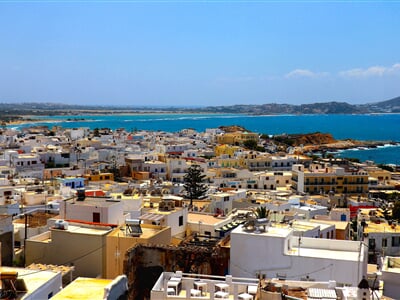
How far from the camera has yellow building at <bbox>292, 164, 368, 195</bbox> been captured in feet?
183

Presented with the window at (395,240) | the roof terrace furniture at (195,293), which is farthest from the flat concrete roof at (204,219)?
the roof terrace furniture at (195,293)

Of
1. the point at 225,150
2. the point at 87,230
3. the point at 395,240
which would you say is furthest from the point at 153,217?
the point at 225,150

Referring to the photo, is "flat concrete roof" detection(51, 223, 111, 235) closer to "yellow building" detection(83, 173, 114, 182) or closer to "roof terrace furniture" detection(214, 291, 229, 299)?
"roof terrace furniture" detection(214, 291, 229, 299)

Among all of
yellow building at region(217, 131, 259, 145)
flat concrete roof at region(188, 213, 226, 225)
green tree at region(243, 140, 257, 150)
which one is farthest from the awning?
yellow building at region(217, 131, 259, 145)

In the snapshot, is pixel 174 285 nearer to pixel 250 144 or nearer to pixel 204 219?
pixel 204 219

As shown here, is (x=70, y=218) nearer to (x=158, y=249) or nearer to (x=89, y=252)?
(x=89, y=252)

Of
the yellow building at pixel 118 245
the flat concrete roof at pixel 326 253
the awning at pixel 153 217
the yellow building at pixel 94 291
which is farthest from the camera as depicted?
the awning at pixel 153 217

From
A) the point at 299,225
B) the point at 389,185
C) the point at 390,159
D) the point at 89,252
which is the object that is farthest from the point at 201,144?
the point at 89,252

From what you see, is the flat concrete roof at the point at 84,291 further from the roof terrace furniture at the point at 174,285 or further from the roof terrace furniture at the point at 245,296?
the roof terrace furniture at the point at 245,296

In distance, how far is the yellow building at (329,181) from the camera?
5581 cm

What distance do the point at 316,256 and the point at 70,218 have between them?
9.83m

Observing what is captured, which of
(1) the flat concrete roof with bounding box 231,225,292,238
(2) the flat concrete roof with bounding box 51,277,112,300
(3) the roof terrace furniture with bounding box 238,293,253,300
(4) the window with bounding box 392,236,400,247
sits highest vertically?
(1) the flat concrete roof with bounding box 231,225,292,238

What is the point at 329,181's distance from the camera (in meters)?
57.1

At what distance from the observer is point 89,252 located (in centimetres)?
1698
